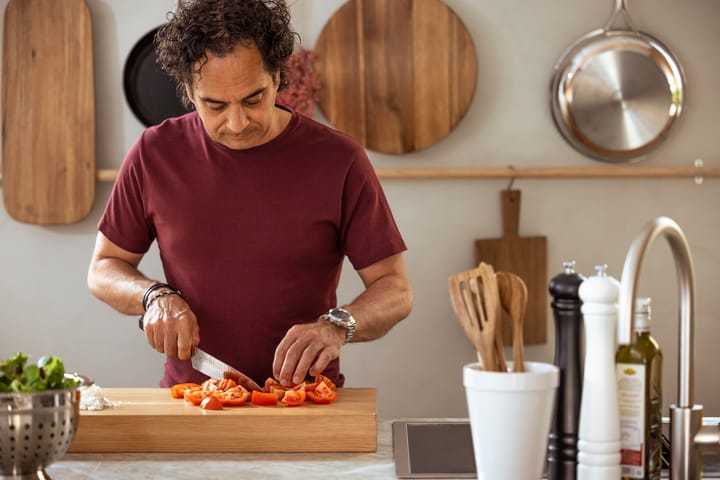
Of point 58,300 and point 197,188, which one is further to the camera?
point 58,300

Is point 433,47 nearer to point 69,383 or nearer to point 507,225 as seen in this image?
point 507,225

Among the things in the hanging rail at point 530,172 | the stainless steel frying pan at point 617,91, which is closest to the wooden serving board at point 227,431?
the hanging rail at point 530,172

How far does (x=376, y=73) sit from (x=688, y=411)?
212cm

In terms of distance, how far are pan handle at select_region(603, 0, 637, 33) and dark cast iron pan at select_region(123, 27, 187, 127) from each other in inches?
59.1

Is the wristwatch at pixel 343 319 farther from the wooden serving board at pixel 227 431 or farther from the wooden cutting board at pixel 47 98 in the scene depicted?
the wooden cutting board at pixel 47 98

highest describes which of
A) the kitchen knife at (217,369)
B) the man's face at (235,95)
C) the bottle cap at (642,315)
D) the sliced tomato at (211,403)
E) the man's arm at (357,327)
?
the man's face at (235,95)

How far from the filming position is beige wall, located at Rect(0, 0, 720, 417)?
10.8 ft

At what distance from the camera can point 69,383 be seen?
138 centimetres

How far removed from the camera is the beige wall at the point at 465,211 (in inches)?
129

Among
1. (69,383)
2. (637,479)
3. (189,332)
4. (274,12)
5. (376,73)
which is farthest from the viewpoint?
(376,73)

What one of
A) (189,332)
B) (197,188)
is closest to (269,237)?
(197,188)

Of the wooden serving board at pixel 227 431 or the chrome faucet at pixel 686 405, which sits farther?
the wooden serving board at pixel 227 431

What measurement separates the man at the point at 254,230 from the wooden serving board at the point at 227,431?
42 cm

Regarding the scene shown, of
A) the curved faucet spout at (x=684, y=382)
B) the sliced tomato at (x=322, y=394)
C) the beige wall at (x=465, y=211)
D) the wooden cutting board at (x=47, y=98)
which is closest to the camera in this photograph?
the curved faucet spout at (x=684, y=382)
